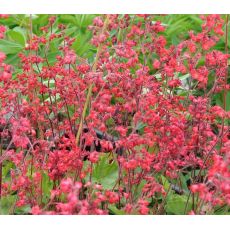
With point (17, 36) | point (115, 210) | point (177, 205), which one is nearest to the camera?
point (115, 210)

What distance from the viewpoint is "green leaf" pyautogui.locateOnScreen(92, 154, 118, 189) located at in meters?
2.41

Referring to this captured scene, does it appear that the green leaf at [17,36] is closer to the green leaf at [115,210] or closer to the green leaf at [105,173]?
the green leaf at [105,173]

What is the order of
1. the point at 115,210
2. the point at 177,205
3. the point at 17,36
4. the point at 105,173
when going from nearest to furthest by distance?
the point at 115,210 → the point at 177,205 → the point at 105,173 → the point at 17,36

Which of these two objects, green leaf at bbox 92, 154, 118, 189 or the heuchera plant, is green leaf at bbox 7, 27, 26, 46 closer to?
the heuchera plant

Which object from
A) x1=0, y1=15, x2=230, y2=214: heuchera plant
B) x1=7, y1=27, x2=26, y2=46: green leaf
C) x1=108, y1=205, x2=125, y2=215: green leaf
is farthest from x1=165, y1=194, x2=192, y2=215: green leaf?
x1=7, y1=27, x2=26, y2=46: green leaf

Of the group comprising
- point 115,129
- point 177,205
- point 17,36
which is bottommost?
point 177,205

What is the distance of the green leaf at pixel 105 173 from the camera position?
2.41m

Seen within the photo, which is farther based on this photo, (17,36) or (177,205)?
(17,36)

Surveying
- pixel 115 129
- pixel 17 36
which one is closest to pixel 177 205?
pixel 115 129

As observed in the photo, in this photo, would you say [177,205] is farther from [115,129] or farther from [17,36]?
[17,36]

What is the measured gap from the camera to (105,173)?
2430mm

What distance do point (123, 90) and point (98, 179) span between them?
41cm

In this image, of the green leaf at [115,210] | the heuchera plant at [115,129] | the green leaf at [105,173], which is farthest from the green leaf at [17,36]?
the green leaf at [115,210]

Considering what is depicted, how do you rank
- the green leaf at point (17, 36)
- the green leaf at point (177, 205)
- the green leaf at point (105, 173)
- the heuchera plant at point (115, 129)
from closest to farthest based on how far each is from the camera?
the heuchera plant at point (115, 129) < the green leaf at point (177, 205) < the green leaf at point (105, 173) < the green leaf at point (17, 36)
